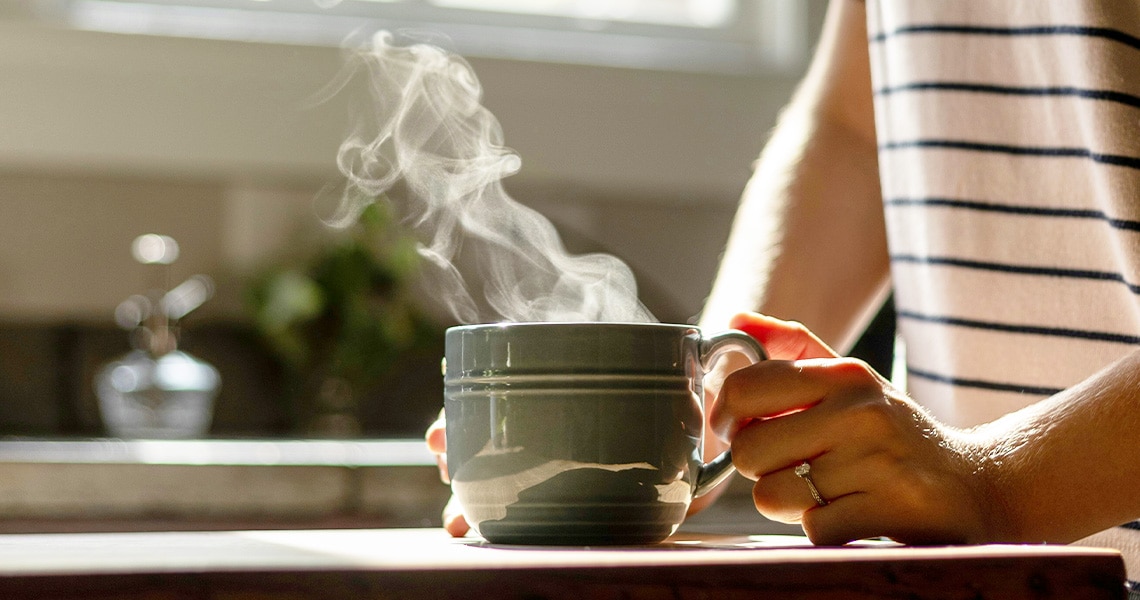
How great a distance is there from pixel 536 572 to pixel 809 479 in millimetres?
181

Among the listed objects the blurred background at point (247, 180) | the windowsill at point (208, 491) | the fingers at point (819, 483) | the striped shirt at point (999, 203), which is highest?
the blurred background at point (247, 180)

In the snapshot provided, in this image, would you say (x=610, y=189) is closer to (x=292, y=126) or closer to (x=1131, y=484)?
(x=292, y=126)

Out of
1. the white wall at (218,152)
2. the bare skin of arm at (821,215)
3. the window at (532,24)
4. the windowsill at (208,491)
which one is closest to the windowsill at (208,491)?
the windowsill at (208,491)

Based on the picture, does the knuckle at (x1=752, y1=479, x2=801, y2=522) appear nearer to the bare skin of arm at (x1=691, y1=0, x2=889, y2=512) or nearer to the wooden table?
the wooden table

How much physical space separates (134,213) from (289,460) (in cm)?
106

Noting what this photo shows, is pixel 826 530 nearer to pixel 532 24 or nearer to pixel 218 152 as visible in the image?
pixel 218 152

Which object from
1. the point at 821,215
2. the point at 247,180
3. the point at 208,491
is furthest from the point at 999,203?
the point at 247,180

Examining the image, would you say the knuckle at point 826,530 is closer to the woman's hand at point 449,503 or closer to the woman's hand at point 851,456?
the woman's hand at point 851,456

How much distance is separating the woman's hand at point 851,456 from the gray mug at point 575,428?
31 millimetres

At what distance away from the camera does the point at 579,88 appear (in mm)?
2607

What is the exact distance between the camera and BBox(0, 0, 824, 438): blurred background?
7.54 ft

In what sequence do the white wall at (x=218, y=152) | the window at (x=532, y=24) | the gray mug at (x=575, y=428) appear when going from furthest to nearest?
the window at (x=532, y=24)
the white wall at (x=218, y=152)
the gray mug at (x=575, y=428)

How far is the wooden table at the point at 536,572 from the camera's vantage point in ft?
1.11

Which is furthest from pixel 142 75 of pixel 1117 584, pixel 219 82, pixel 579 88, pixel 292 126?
pixel 1117 584
